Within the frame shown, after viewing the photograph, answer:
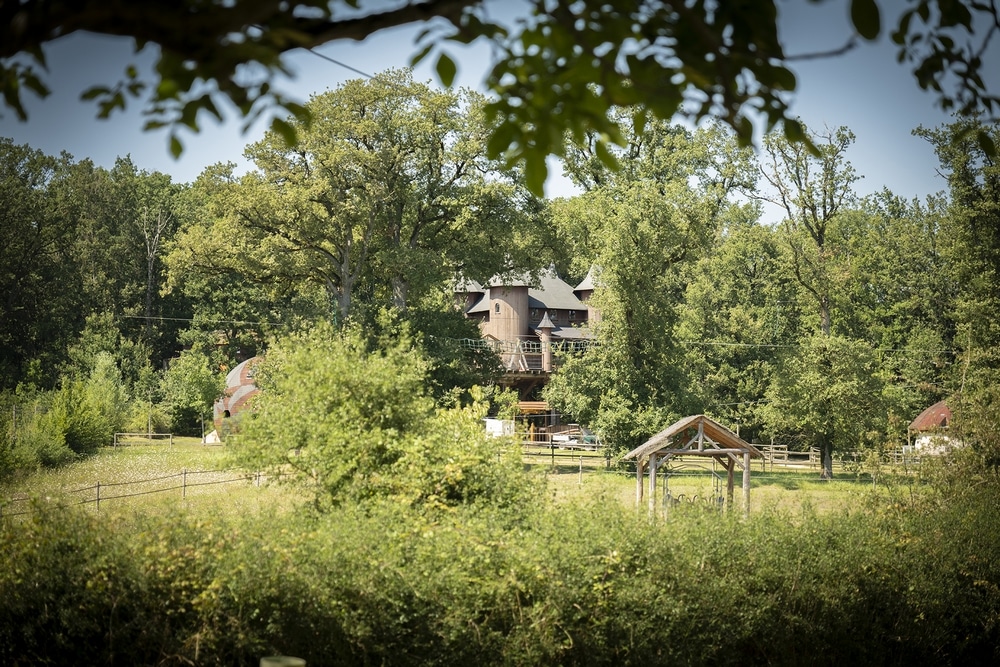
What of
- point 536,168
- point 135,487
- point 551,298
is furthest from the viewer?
point 551,298

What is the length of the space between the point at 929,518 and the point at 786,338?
32698 mm

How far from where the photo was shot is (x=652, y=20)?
3.36m

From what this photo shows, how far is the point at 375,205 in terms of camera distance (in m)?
37.7

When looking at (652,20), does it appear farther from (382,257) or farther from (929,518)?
(382,257)

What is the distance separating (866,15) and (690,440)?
19924 mm

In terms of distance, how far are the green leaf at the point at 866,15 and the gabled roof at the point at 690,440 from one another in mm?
19003

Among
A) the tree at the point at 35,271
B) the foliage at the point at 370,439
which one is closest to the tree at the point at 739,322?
the foliage at the point at 370,439

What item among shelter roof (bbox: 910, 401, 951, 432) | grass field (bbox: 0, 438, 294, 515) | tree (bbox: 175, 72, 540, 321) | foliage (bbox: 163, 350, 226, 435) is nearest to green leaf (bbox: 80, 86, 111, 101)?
grass field (bbox: 0, 438, 294, 515)

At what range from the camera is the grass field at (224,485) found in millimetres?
12656

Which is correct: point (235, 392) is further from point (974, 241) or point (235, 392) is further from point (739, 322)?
point (974, 241)

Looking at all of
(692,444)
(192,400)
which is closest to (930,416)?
(692,444)

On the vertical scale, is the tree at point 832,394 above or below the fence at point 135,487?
above

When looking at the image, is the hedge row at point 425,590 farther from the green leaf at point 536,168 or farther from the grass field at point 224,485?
the green leaf at point 536,168

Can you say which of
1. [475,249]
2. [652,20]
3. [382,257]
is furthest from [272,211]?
[652,20]
